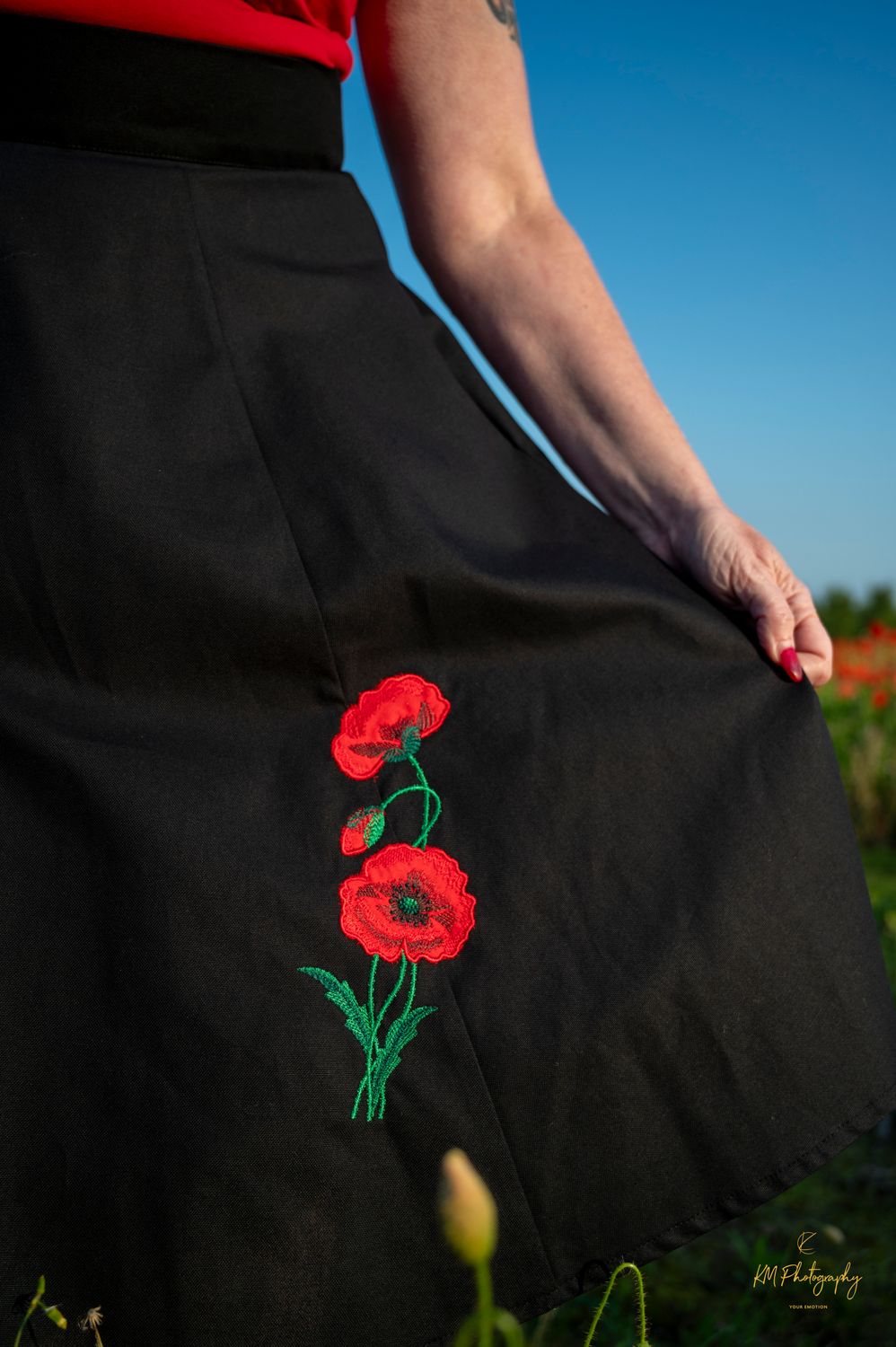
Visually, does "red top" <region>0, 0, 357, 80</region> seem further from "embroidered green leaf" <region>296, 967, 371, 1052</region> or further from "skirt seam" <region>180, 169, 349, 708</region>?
"embroidered green leaf" <region>296, 967, 371, 1052</region>

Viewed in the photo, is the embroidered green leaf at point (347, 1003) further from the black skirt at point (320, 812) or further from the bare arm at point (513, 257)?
the bare arm at point (513, 257)

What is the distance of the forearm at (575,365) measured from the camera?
1553 millimetres

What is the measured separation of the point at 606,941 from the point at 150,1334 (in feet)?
1.85

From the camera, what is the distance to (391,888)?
3.83 ft

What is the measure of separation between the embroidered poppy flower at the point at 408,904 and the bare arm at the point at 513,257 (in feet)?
1.89

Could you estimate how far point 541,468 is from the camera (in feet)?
5.06

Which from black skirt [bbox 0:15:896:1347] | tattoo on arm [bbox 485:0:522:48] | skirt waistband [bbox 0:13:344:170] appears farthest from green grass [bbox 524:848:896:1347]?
tattoo on arm [bbox 485:0:522:48]

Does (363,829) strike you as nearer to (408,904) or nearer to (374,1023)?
(408,904)

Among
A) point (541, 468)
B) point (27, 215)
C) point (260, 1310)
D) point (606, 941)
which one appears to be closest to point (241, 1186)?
point (260, 1310)

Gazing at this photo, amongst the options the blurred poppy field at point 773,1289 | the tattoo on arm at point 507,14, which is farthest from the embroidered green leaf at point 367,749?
the tattoo on arm at point 507,14

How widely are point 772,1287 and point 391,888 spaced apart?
1.34m

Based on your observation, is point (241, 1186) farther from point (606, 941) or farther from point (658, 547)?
point (658, 547)

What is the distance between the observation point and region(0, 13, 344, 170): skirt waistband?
1325mm

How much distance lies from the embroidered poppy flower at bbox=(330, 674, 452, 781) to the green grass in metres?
0.87
